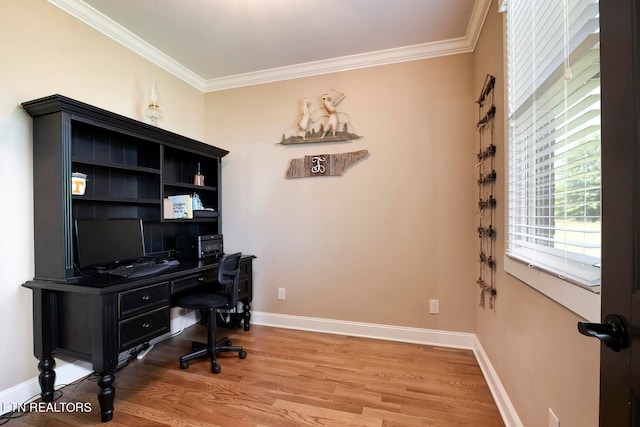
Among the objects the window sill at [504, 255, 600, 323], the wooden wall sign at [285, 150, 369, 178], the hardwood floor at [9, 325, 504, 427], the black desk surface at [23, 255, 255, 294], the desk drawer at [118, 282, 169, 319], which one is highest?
the wooden wall sign at [285, 150, 369, 178]

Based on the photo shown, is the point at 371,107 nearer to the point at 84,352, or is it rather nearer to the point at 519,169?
the point at 519,169

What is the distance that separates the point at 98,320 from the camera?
1571mm

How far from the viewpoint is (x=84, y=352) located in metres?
1.65

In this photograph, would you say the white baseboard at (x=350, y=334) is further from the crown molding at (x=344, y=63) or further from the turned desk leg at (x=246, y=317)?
the crown molding at (x=344, y=63)

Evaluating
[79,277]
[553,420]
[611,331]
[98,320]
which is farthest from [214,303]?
[611,331]

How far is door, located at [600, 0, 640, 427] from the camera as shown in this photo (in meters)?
0.54

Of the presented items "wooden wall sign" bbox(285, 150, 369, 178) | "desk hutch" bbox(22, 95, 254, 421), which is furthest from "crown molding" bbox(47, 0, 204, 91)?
"wooden wall sign" bbox(285, 150, 369, 178)

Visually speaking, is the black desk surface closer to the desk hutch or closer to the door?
the desk hutch

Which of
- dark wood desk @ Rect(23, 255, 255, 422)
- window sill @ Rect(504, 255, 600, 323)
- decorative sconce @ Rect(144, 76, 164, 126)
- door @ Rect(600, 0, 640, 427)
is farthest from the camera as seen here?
decorative sconce @ Rect(144, 76, 164, 126)

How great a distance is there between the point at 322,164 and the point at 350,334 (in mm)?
1719

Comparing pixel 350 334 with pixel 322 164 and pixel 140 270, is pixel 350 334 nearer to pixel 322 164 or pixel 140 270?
pixel 322 164

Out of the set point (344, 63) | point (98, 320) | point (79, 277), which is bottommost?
point (98, 320)

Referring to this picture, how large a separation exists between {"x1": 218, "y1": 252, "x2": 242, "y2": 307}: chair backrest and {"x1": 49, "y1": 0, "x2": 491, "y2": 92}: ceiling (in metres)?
1.89

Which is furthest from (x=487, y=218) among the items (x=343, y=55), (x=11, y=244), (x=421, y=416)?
(x=11, y=244)
